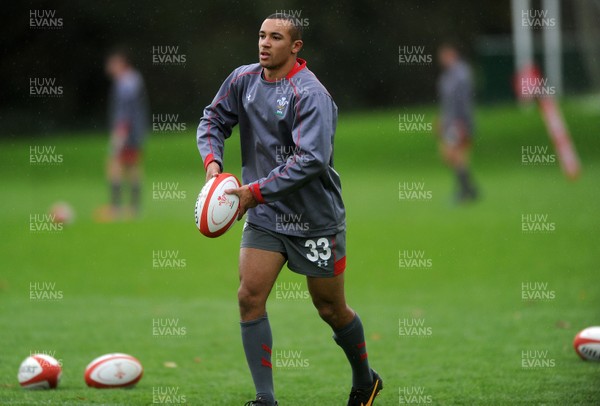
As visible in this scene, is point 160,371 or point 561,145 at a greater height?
point 561,145

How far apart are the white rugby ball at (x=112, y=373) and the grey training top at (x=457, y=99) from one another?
1110 centimetres

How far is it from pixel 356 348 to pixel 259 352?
26.7 inches

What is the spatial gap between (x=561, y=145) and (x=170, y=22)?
14625 millimetres

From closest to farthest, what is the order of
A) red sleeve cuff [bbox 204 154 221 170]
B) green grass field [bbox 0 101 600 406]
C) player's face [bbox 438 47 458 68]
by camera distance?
red sleeve cuff [bbox 204 154 221 170], green grass field [bbox 0 101 600 406], player's face [bbox 438 47 458 68]

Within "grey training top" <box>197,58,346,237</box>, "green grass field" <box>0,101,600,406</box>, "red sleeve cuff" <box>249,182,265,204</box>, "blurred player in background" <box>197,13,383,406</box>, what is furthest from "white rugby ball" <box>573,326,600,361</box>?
"red sleeve cuff" <box>249,182,265,204</box>

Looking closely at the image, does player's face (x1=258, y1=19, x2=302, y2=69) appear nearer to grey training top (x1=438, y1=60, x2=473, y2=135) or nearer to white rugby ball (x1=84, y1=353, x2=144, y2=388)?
white rugby ball (x1=84, y1=353, x2=144, y2=388)

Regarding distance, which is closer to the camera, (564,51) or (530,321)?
(530,321)

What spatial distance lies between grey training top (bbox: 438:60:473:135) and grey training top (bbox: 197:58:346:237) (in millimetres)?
Result: 11254

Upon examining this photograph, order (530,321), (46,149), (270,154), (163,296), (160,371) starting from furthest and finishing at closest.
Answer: (46,149) → (163,296) → (530,321) → (160,371) → (270,154)

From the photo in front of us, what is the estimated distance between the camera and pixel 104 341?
809 cm

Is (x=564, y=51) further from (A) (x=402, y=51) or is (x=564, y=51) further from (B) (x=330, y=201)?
(B) (x=330, y=201)

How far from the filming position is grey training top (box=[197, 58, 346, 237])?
516 centimetres

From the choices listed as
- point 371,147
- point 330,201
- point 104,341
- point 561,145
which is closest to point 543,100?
point 561,145

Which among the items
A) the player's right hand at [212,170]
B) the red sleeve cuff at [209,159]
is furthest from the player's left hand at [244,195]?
the red sleeve cuff at [209,159]
